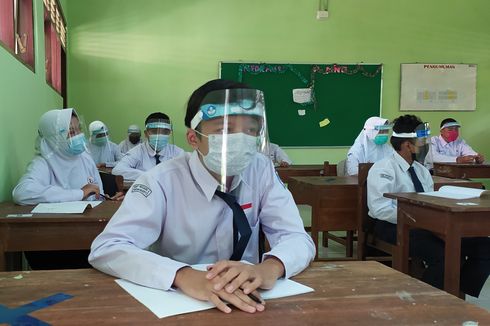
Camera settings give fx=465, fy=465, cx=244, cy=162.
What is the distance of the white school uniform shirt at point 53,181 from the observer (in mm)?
2141

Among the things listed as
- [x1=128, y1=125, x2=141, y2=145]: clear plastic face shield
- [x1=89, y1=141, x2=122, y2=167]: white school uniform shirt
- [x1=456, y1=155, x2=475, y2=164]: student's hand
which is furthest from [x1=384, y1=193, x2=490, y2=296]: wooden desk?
[x1=128, y1=125, x2=141, y2=145]: clear plastic face shield

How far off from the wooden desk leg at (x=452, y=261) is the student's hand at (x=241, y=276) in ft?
4.44

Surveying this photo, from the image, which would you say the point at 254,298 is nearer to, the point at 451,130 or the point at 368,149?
the point at 368,149

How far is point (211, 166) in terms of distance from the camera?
1212 mm

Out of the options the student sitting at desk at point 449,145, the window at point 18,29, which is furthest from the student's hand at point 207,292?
the student sitting at desk at point 449,145

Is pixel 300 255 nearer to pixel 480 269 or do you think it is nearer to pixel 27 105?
pixel 480 269

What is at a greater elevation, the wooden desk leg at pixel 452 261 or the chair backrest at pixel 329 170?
the chair backrest at pixel 329 170

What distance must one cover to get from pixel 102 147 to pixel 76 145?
2.13 metres

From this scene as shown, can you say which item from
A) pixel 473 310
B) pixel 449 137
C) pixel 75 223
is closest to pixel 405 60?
pixel 449 137

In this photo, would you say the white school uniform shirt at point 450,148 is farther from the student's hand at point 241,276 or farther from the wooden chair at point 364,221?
the student's hand at point 241,276

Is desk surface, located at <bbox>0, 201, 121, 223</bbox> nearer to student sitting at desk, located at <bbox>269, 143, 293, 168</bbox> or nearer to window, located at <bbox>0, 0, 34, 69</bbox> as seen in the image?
window, located at <bbox>0, 0, 34, 69</bbox>

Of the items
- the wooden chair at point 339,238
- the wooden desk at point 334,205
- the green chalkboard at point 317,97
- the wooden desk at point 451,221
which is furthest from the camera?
the green chalkboard at point 317,97

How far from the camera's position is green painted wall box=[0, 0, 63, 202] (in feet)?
7.54

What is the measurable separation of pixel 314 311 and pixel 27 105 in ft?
8.43
